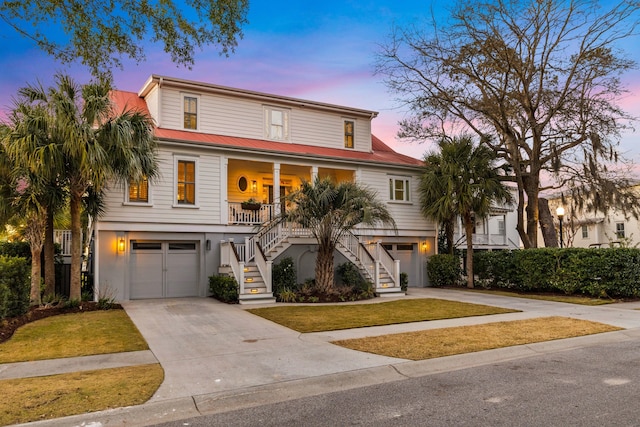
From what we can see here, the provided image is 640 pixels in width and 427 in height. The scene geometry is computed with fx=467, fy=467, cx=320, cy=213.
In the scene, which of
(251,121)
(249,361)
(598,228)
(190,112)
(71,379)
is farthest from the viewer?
(598,228)

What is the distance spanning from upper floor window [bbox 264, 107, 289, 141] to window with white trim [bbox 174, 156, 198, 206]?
392 centimetres

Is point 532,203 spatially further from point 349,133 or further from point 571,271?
point 349,133

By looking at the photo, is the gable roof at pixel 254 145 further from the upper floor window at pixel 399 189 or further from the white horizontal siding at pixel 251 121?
the upper floor window at pixel 399 189

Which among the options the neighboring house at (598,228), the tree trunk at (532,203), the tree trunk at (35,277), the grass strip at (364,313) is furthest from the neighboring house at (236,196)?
the neighboring house at (598,228)

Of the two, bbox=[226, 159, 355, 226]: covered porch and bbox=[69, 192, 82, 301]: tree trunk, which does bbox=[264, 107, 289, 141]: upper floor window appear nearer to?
bbox=[226, 159, 355, 226]: covered porch

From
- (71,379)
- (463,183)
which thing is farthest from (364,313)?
(463,183)

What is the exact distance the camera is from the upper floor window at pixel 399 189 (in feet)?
Result: 67.5

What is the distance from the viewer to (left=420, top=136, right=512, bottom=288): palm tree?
1897 cm

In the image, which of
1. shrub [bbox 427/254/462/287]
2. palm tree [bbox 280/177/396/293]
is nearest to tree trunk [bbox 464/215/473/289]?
shrub [bbox 427/254/462/287]

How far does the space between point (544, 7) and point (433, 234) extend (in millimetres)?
10255

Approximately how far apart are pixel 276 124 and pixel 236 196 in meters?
3.45

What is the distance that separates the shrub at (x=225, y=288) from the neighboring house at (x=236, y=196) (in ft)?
0.86

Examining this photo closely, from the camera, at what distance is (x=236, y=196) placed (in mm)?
19062

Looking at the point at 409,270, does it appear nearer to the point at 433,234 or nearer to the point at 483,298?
the point at 433,234
